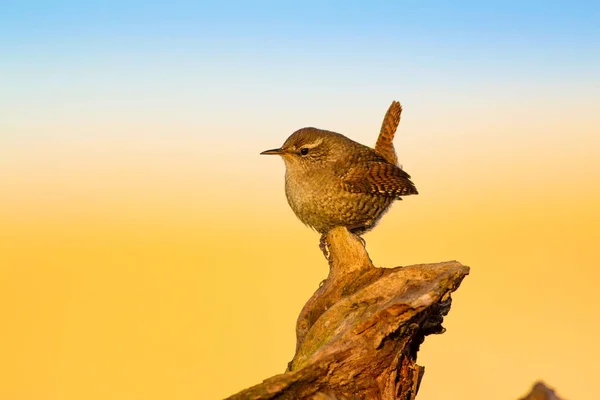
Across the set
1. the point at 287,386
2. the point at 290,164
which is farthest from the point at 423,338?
the point at 290,164

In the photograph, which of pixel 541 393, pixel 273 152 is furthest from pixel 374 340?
pixel 273 152

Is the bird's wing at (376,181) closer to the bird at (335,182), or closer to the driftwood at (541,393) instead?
the bird at (335,182)

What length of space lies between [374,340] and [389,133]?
3.94 m

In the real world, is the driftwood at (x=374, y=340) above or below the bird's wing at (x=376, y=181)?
below

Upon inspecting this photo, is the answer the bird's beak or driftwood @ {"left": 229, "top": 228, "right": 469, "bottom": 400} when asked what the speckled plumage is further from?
driftwood @ {"left": 229, "top": 228, "right": 469, "bottom": 400}

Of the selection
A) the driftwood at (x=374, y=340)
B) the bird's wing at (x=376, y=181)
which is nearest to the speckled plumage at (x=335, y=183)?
the bird's wing at (x=376, y=181)

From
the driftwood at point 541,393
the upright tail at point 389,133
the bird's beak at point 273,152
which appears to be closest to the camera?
the driftwood at point 541,393

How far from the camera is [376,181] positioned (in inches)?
252

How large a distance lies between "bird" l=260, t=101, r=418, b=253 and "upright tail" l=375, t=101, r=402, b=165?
22.1 inches

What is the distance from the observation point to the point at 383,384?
155 inches

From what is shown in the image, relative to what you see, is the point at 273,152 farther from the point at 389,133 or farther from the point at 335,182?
the point at 389,133

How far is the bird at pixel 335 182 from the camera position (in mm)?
6203

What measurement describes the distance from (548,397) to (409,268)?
141 cm

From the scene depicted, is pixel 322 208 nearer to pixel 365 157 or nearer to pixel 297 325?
pixel 365 157
